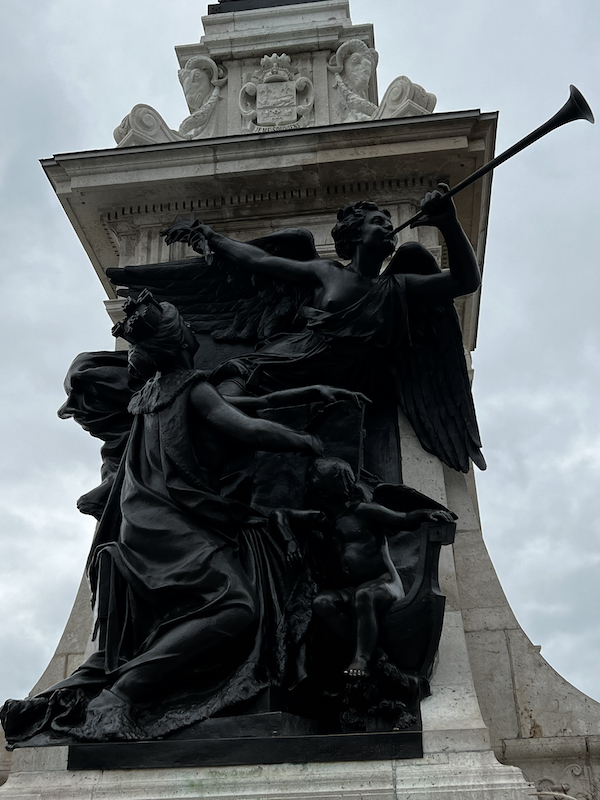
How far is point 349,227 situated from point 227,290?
3.53ft

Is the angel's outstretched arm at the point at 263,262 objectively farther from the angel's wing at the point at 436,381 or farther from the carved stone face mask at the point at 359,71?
the carved stone face mask at the point at 359,71

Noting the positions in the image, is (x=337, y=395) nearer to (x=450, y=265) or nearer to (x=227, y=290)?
(x=450, y=265)

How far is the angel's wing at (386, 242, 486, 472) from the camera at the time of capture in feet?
19.7

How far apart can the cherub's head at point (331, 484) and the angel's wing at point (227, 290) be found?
4.42ft

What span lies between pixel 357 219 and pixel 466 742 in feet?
11.3

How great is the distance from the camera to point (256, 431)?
5.39m

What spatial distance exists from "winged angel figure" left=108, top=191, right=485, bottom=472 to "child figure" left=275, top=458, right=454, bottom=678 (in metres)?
0.90

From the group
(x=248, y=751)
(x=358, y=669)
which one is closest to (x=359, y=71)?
(x=358, y=669)

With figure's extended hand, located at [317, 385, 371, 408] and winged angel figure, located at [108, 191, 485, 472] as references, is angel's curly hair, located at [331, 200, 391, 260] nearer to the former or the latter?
winged angel figure, located at [108, 191, 485, 472]

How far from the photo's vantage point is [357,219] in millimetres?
6164

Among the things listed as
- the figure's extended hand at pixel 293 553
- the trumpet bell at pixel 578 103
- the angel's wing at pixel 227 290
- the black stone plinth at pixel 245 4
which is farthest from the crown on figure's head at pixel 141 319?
the black stone plinth at pixel 245 4

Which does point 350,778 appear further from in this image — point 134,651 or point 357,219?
point 357,219

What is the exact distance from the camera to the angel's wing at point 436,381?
6016mm

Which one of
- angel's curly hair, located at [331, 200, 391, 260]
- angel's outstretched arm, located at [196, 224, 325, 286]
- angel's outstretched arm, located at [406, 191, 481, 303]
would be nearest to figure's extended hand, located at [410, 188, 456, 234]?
angel's outstretched arm, located at [406, 191, 481, 303]
